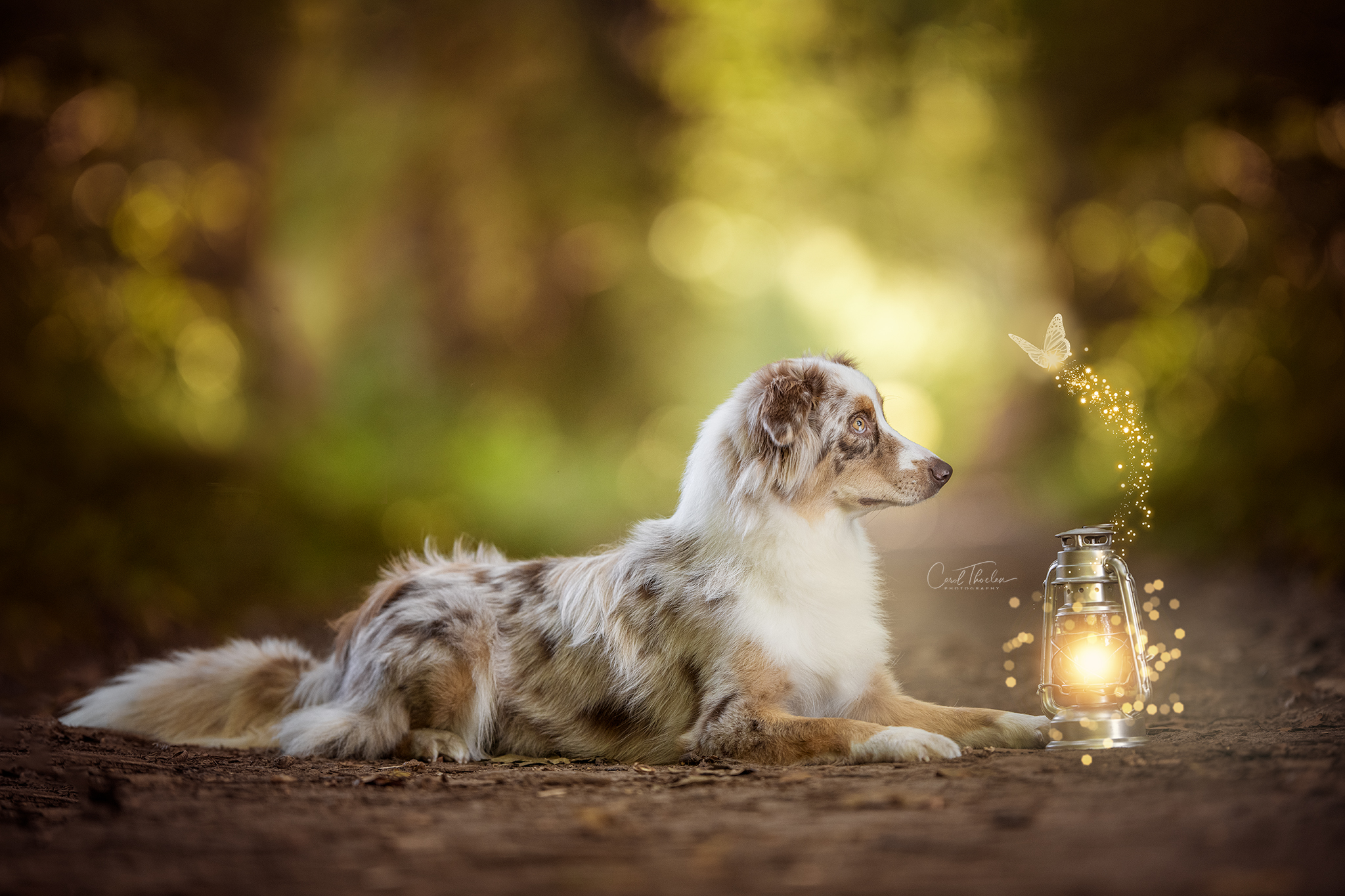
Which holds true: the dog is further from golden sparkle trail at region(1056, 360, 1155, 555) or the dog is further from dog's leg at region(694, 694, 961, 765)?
golden sparkle trail at region(1056, 360, 1155, 555)

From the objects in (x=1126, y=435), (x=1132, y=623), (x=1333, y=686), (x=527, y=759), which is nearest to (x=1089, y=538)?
(x=1132, y=623)

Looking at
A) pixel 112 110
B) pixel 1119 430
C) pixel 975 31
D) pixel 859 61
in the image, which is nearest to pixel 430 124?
pixel 112 110

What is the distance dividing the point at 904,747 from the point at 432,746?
75.2 inches

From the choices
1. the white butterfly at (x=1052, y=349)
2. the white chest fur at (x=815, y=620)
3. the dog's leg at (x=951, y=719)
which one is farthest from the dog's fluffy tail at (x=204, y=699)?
the white butterfly at (x=1052, y=349)

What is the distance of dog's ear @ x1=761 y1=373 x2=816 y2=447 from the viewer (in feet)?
13.6

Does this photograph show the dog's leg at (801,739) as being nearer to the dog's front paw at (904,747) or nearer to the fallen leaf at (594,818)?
the dog's front paw at (904,747)

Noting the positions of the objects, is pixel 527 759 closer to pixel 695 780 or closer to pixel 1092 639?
pixel 695 780

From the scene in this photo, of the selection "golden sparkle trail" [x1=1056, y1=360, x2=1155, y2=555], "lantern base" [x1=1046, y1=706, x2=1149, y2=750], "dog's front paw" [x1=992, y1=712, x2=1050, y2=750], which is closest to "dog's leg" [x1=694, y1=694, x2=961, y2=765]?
"dog's front paw" [x1=992, y1=712, x2=1050, y2=750]

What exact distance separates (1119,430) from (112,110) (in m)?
10.3

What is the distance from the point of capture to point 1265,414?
10023mm

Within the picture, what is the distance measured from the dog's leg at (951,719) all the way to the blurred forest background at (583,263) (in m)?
1.47

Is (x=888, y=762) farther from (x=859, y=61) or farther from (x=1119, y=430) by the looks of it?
(x=859, y=61)

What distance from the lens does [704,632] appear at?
4039mm

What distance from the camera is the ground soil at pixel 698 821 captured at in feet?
6.76
